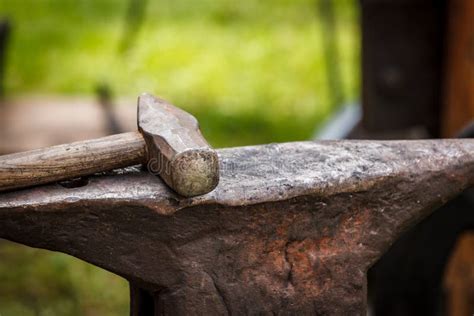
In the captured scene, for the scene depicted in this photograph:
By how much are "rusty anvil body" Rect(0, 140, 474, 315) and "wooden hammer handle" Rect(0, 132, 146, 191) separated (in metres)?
0.03

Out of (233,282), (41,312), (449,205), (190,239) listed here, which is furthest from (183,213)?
(41,312)

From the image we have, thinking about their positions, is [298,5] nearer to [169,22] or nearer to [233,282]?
[169,22]

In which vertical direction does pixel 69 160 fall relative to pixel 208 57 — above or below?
above

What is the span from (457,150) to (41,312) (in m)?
2.54

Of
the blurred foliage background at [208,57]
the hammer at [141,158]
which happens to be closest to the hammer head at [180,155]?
the hammer at [141,158]

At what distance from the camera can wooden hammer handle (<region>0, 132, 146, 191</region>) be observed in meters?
2.04

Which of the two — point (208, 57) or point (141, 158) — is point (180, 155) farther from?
point (208, 57)

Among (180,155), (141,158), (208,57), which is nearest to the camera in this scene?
(180,155)

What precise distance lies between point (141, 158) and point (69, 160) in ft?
0.48

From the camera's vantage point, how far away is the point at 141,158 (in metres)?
2.13

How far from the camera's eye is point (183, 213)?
6.85 feet

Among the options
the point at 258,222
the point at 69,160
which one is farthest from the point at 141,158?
the point at 258,222

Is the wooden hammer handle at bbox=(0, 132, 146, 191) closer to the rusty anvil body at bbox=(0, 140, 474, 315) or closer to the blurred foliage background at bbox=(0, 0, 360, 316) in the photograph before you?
the rusty anvil body at bbox=(0, 140, 474, 315)

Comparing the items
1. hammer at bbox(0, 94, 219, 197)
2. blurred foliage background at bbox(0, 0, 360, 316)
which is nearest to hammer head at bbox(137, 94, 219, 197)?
hammer at bbox(0, 94, 219, 197)
